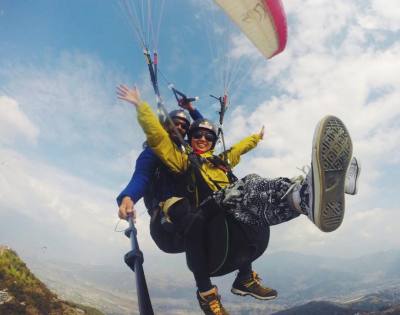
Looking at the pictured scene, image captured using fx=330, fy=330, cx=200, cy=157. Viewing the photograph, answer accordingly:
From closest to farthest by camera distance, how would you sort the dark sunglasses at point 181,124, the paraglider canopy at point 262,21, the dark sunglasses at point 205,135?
the dark sunglasses at point 205,135, the dark sunglasses at point 181,124, the paraglider canopy at point 262,21

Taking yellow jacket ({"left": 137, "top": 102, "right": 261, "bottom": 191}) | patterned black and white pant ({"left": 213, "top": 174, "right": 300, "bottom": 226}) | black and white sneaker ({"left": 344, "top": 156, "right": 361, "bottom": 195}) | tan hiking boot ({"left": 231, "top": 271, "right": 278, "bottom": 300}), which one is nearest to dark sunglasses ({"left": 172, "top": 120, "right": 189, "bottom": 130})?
yellow jacket ({"left": 137, "top": 102, "right": 261, "bottom": 191})

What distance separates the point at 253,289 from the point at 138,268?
2.52 meters

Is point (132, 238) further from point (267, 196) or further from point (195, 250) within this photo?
point (267, 196)

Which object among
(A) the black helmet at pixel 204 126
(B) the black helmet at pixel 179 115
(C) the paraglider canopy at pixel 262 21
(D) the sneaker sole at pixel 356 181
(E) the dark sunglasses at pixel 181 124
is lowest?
(D) the sneaker sole at pixel 356 181

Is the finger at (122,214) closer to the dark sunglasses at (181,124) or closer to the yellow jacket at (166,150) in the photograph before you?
the yellow jacket at (166,150)

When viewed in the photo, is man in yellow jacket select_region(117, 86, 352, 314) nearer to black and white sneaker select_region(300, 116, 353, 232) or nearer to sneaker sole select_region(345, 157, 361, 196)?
black and white sneaker select_region(300, 116, 353, 232)

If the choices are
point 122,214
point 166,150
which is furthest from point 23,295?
point 166,150

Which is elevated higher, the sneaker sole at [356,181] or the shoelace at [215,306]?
the sneaker sole at [356,181]

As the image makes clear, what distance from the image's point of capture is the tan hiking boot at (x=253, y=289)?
5004 millimetres

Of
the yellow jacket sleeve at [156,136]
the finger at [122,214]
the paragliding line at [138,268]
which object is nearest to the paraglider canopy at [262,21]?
the yellow jacket sleeve at [156,136]

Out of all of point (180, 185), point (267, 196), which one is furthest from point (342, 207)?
point (180, 185)

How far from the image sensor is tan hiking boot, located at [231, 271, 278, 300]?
5004 millimetres

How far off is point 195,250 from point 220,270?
56cm

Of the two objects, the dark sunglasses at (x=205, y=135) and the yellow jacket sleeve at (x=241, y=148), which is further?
the yellow jacket sleeve at (x=241, y=148)
